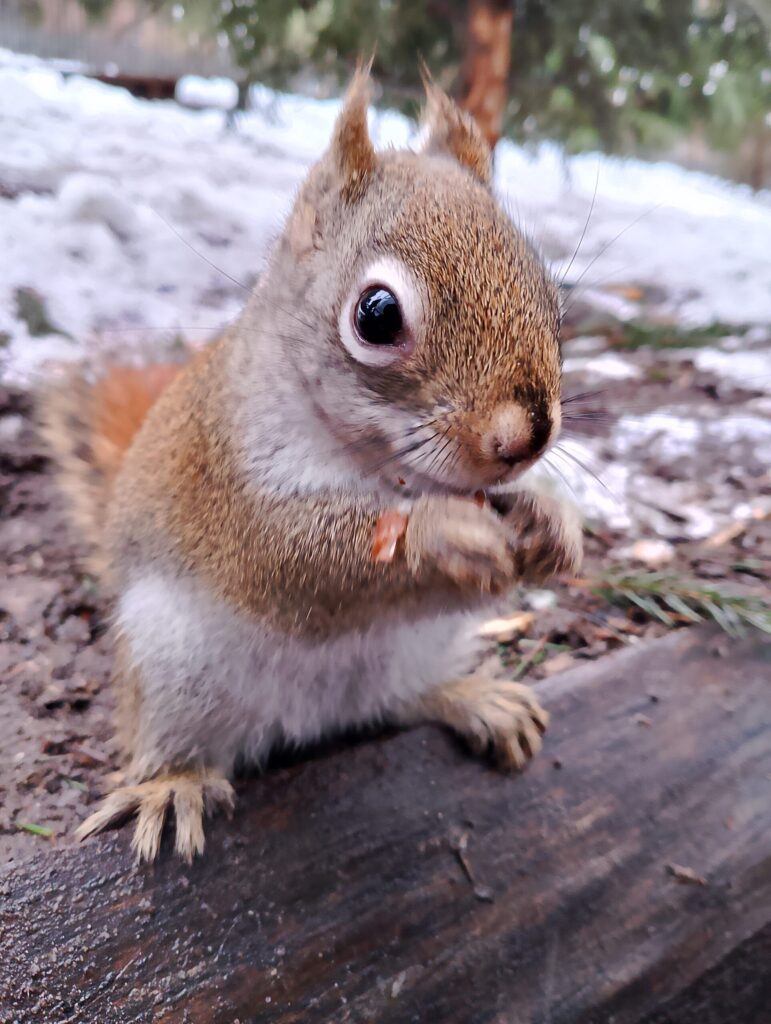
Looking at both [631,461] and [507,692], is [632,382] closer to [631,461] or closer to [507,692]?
[631,461]

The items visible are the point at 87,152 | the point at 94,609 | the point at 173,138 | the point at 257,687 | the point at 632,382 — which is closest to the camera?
the point at 257,687

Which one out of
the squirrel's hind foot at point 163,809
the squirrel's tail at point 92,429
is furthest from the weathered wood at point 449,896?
the squirrel's tail at point 92,429

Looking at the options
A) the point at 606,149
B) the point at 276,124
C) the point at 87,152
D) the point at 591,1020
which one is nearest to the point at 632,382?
the point at 606,149

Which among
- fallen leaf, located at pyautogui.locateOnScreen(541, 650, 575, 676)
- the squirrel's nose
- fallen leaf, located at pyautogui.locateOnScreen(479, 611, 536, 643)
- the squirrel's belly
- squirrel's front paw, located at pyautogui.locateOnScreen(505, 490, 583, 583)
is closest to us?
the squirrel's nose

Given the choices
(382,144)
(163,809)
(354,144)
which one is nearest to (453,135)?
(382,144)

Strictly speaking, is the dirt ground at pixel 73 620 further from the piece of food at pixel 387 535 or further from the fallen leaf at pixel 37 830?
the piece of food at pixel 387 535

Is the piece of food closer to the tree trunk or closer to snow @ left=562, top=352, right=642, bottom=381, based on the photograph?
snow @ left=562, top=352, right=642, bottom=381

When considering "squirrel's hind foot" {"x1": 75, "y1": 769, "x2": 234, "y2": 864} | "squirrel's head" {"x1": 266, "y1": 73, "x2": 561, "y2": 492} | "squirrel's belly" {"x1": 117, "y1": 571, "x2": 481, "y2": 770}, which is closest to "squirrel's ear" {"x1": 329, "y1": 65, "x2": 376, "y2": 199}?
"squirrel's head" {"x1": 266, "y1": 73, "x2": 561, "y2": 492}
